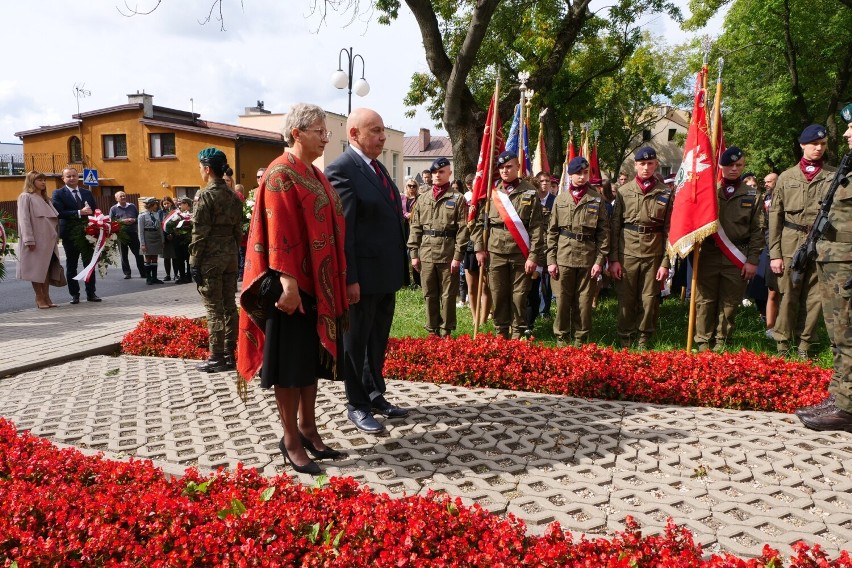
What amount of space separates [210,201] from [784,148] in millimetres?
29959

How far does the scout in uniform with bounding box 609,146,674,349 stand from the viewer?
7344 mm

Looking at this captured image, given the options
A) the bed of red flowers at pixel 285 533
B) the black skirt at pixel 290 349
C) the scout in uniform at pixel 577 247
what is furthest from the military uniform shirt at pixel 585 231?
the bed of red flowers at pixel 285 533

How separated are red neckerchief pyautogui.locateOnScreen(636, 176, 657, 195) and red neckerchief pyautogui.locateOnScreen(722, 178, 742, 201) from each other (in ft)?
2.55

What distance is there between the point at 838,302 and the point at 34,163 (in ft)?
149

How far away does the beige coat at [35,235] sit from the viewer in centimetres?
996

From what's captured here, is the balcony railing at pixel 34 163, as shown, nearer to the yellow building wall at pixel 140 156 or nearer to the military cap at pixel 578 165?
the yellow building wall at pixel 140 156

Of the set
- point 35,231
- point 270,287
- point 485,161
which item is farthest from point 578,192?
point 35,231

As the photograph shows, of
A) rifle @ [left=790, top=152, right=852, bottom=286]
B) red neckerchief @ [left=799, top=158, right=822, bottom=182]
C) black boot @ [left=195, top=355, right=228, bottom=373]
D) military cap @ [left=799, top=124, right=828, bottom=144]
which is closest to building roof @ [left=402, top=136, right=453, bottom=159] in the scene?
red neckerchief @ [left=799, top=158, right=822, bottom=182]

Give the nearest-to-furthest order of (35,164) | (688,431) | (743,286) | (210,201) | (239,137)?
(688,431) < (210,201) < (743,286) < (239,137) < (35,164)

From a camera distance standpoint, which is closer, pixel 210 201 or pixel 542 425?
pixel 542 425

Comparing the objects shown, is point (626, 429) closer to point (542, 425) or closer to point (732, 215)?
point (542, 425)

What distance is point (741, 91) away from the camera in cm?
3077

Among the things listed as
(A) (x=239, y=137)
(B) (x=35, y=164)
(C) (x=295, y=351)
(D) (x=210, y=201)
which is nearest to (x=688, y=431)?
(C) (x=295, y=351)

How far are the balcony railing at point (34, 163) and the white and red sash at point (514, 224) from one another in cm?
3855
